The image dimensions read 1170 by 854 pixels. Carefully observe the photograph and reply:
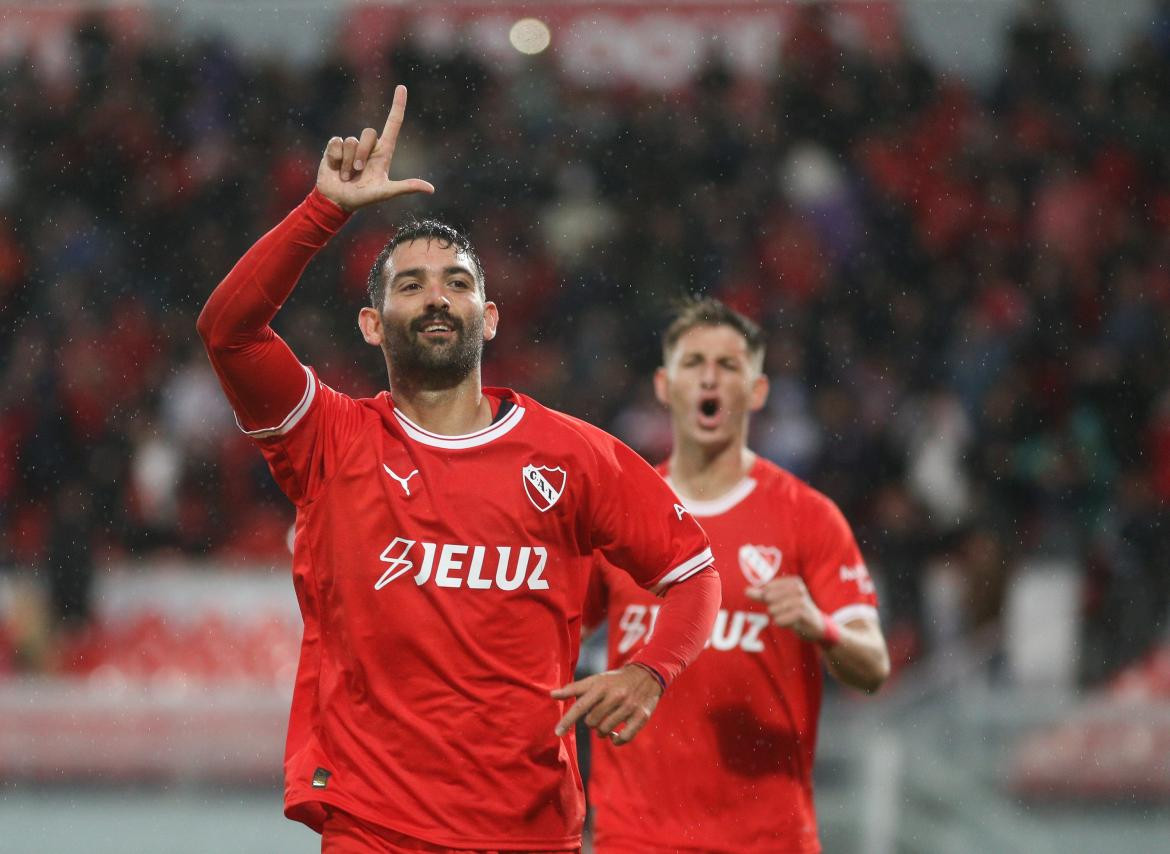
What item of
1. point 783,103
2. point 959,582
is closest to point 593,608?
point 959,582

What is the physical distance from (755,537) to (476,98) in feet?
29.5

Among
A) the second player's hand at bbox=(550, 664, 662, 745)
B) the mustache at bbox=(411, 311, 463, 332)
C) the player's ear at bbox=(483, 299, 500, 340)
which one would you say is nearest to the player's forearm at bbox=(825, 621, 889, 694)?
the second player's hand at bbox=(550, 664, 662, 745)

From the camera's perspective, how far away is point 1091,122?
40.9 feet

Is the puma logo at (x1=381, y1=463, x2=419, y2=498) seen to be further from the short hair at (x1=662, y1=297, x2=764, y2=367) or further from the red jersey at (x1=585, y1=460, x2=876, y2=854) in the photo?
the short hair at (x1=662, y1=297, x2=764, y2=367)

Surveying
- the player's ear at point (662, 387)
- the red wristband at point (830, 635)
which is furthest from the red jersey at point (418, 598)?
the player's ear at point (662, 387)

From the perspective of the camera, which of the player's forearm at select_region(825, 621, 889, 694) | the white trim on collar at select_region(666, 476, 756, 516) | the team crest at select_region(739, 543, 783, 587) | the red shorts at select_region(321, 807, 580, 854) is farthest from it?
the white trim on collar at select_region(666, 476, 756, 516)

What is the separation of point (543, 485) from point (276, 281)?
30.0 inches

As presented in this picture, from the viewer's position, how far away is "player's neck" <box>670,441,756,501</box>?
15.8 ft

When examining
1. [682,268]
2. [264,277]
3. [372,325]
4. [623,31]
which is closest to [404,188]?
[264,277]

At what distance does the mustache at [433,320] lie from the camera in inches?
142

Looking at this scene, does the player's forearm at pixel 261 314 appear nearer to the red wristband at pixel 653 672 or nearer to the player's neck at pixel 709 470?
the red wristband at pixel 653 672

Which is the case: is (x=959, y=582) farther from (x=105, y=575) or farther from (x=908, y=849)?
(x=105, y=575)

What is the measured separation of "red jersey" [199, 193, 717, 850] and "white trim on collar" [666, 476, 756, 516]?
1.09 m

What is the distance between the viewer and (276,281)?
3.29 metres
